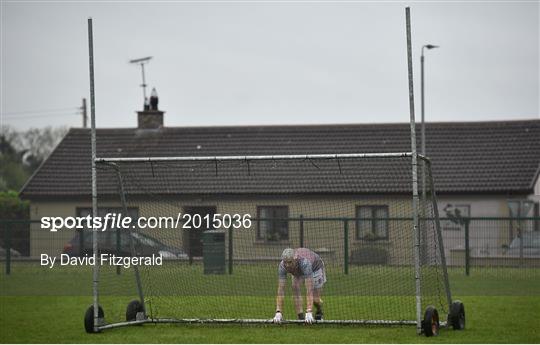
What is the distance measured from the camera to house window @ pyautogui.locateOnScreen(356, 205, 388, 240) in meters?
28.1

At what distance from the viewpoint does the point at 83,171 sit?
48688 millimetres

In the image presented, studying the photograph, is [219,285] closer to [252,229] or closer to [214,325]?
[252,229]

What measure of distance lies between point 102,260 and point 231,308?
4.62 metres

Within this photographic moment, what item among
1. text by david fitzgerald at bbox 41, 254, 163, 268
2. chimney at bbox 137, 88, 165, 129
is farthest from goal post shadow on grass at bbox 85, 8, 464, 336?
chimney at bbox 137, 88, 165, 129

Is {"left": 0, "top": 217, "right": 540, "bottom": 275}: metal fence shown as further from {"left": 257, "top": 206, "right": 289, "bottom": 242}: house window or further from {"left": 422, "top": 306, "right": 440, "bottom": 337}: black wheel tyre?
{"left": 422, "top": 306, "right": 440, "bottom": 337}: black wheel tyre

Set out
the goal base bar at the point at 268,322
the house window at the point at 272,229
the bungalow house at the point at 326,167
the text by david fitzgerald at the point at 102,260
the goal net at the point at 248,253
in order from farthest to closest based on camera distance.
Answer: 1. the bungalow house at the point at 326,167
2. the house window at the point at 272,229
3. the text by david fitzgerald at the point at 102,260
4. the goal net at the point at 248,253
5. the goal base bar at the point at 268,322

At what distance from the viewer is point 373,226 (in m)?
28.5

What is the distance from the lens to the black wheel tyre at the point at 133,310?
1891cm

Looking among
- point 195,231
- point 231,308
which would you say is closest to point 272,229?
point 195,231

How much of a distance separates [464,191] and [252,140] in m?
9.70

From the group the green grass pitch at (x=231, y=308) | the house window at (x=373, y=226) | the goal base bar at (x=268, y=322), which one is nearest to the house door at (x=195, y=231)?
the green grass pitch at (x=231, y=308)

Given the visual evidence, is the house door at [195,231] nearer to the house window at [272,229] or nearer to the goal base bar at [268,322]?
the house window at [272,229]

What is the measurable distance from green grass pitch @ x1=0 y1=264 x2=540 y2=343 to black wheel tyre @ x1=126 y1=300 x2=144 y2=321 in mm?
463

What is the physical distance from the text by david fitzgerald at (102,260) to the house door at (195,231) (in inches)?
42.8
